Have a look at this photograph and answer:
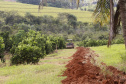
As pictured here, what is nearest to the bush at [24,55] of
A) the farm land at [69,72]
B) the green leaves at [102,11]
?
the farm land at [69,72]

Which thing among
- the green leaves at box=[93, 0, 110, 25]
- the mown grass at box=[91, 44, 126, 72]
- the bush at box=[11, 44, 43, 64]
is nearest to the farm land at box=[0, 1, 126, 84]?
the mown grass at box=[91, 44, 126, 72]

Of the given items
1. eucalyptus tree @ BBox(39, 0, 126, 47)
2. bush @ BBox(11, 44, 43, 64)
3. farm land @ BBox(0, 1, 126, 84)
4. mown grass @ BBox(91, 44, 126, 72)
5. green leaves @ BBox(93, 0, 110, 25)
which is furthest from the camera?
bush @ BBox(11, 44, 43, 64)

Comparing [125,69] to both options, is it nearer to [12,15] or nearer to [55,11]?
[12,15]

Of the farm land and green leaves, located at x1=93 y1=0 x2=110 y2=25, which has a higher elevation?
green leaves, located at x1=93 y1=0 x2=110 y2=25

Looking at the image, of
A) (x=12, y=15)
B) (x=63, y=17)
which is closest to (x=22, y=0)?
(x=63, y=17)

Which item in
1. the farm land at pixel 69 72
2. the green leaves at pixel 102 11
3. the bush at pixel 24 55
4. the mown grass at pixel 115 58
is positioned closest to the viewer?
the farm land at pixel 69 72

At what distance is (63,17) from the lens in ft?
223

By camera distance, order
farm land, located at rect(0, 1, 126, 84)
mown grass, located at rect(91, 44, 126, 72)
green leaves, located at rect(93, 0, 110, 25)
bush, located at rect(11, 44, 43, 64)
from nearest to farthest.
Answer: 1. farm land, located at rect(0, 1, 126, 84)
2. mown grass, located at rect(91, 44, 126, 72)
3. green leaves, located at rect(93, 0, 110, 25)
4. bush, located at rect(11, 44, 43, 64)

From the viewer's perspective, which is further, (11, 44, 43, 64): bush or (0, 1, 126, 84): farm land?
(11, 44, 43, 64): bush

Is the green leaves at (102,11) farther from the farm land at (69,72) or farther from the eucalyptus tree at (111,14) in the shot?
the farm land at (69,72)

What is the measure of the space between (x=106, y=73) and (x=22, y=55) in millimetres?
6530

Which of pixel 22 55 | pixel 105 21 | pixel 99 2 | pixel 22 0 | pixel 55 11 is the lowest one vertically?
pixel 22 55

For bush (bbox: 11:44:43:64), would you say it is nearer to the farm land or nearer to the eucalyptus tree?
the farm land

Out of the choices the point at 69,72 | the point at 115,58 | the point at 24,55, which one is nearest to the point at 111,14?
the point at 69,72
